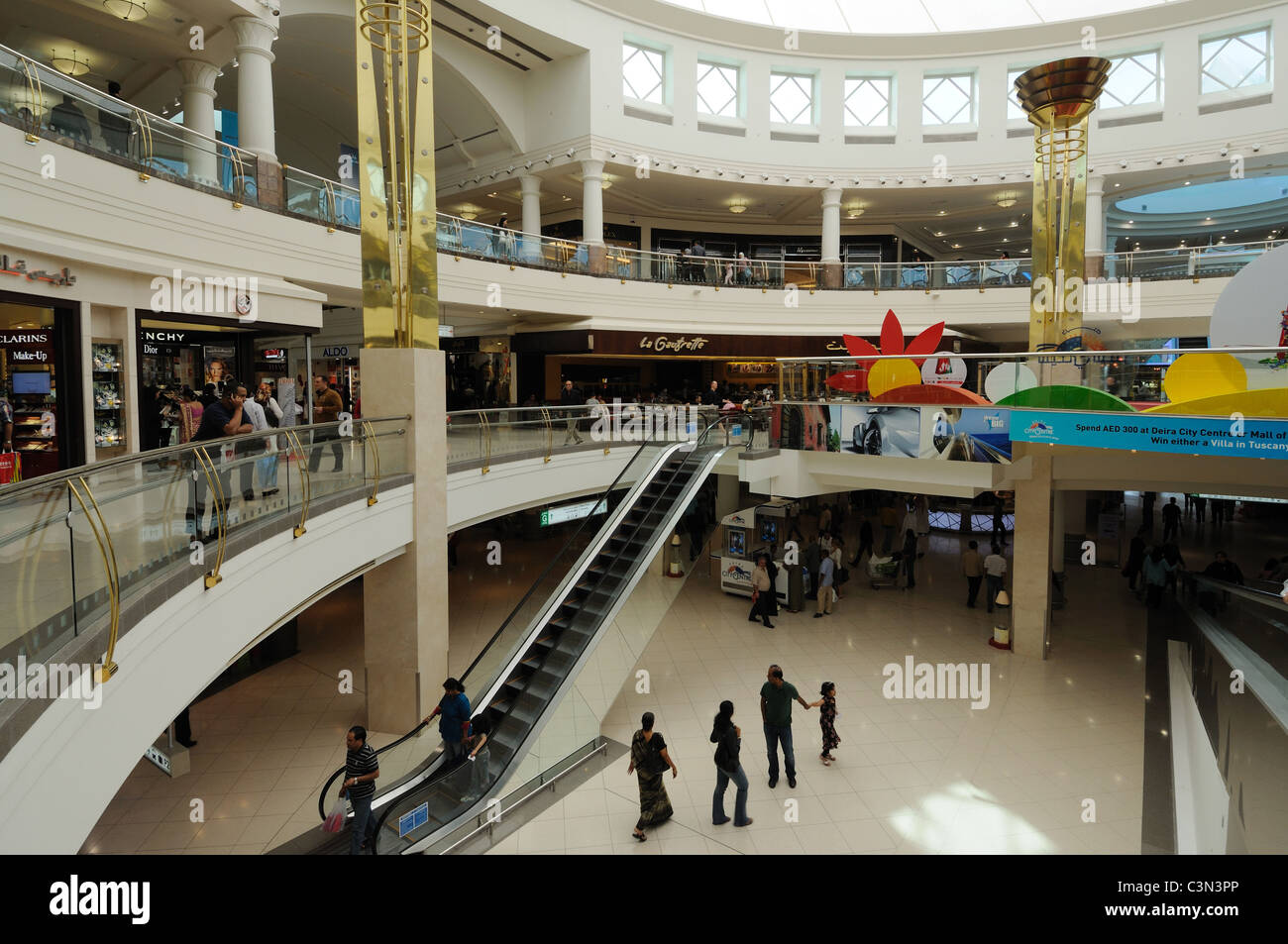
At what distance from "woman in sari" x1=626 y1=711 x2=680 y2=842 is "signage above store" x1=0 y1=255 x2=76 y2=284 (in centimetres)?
742

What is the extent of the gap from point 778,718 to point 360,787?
4.43m

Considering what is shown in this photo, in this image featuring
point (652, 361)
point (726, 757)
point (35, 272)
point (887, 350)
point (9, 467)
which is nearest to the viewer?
point (9, 467)

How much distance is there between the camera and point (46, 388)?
7734 mm

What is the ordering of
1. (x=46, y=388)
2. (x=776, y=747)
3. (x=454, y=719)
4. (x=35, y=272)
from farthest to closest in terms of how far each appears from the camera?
(x=776, y=747)
(x=454, y=719)
(x=46, y=388)
(x=35, y=272)

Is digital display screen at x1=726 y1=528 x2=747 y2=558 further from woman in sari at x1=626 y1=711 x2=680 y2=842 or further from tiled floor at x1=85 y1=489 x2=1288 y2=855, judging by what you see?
woman in sari at x1=626 y1=711 x2=680 y2=842

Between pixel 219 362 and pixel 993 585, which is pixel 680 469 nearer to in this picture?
pixel 993 585

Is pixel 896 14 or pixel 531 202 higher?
pixel 896 14

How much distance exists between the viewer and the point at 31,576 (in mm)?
3342

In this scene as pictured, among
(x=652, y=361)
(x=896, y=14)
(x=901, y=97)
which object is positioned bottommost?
(x=652, y=361)

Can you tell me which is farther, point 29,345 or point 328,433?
point 328,433

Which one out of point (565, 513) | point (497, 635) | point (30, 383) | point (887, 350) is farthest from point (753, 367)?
point (30, 383)

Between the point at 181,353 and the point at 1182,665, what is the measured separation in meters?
17.7

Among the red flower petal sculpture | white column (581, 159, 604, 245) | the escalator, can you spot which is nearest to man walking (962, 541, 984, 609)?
the red flower petal sculpture
